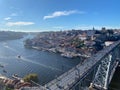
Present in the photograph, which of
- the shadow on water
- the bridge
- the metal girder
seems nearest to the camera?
the bridge

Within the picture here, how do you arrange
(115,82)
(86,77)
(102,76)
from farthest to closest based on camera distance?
(115,82) → (102,76) → (86,77)

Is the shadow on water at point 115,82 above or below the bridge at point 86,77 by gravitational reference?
below

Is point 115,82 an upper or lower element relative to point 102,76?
lower

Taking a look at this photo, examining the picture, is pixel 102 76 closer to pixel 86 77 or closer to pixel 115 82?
pixel 115 82

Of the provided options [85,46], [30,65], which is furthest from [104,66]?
[85,46]

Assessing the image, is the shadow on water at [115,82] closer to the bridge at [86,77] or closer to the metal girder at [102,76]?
the bridge at [86,77]

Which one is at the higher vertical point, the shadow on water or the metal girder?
the metal girder

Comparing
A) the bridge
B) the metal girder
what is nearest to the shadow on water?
the bridge

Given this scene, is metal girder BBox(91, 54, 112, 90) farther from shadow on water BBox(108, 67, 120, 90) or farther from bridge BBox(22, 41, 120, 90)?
shadow on water BBox(108, 67, 120, 90)

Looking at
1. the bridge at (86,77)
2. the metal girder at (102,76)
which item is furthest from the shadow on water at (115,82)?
→ the metal girder at (102,76)

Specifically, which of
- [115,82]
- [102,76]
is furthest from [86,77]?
[115,82]

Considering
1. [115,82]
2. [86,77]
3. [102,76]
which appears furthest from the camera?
[115,82]
